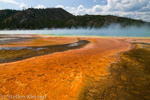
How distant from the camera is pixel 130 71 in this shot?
6473 millimetres

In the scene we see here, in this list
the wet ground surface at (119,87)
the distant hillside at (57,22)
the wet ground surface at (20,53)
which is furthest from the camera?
the distant hillside at (57,22)

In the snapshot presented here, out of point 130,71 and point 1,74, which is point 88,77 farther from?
point 1,74

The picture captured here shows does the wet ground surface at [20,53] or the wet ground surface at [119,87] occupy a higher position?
the wet ground surface at [20,53]

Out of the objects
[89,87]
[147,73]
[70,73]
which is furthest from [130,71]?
[70,73]

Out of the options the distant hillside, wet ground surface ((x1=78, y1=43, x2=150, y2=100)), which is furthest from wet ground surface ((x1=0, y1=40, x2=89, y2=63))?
the distant hillside

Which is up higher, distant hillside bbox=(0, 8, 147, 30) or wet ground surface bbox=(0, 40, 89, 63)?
distant hillside bbox=(0, 8, 147, 30)

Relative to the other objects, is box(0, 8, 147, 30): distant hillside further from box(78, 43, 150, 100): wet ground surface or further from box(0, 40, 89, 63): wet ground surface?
box(78, 43, 150, 100): wet ground surface

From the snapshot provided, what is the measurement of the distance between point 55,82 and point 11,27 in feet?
462

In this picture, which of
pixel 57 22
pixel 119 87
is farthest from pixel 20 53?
pixel 57 22

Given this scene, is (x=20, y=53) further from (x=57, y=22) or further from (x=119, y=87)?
(x=57, y=22)

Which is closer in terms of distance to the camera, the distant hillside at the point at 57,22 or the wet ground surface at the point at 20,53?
the wet ground surface at the point at 20,53

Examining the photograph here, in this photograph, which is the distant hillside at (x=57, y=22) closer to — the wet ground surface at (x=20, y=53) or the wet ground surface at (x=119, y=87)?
the wet ground surface at (x=20, y=53)

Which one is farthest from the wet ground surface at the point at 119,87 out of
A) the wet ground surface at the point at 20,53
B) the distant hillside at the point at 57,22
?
the distant hillside at the point at 57,22

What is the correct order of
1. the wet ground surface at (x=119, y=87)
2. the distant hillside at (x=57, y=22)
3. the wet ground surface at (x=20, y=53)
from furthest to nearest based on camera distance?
the distant hillside at (x=57, y=22)
the wet ground surface at (x=20, y=53)
the wet ground surface at (x=119, y=87)
